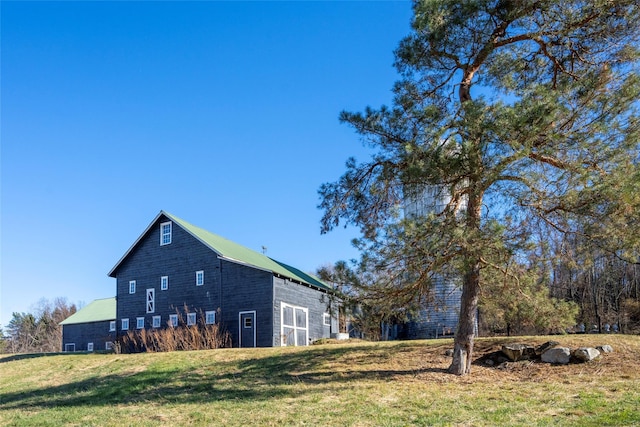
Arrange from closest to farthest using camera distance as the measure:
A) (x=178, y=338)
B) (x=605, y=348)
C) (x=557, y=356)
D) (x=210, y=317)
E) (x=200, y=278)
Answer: (x=557, y=356)
(x=605, y=348)
(x=178, y=338)
(x=210, y=317)
(x=200, y=278)

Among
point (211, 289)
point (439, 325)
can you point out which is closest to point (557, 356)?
point (439, 325)

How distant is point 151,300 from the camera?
28031 mm

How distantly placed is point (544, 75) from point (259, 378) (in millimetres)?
10622

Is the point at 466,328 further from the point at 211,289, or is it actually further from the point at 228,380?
the point at 211,289

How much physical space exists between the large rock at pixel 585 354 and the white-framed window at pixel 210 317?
1744 cm

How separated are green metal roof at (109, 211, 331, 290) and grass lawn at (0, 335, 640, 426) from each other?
804cm

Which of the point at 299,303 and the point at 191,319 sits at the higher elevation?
the point at 299,303

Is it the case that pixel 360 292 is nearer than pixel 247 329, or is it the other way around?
pixel 360 292

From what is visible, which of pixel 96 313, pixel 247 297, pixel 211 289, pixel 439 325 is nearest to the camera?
pixel 439 325

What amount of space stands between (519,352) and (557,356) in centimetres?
90

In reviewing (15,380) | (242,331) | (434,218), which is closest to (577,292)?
(242,331)

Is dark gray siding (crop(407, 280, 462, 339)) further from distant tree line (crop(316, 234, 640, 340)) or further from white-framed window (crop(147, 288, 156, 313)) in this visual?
white-framed window (crop(147, 288, 156, 313))

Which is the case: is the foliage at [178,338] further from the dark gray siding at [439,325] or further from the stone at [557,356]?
the stone at [557,356]

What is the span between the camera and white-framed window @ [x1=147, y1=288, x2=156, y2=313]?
2788 cm
